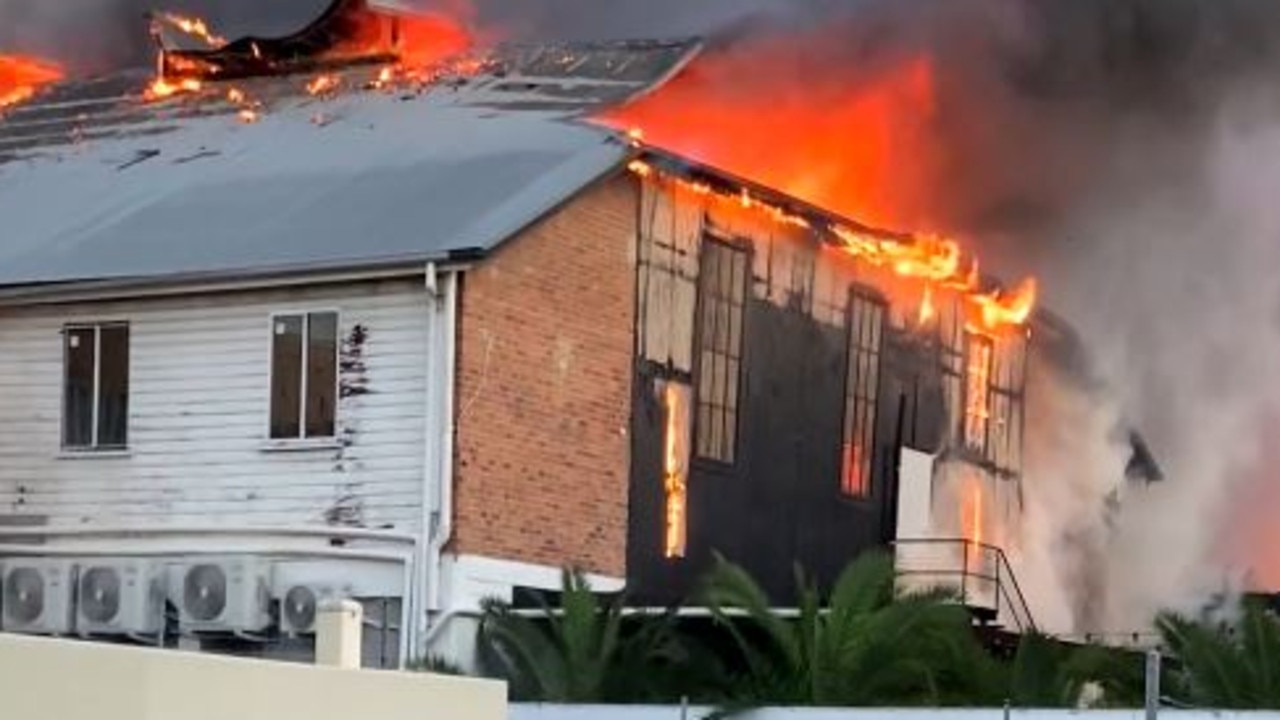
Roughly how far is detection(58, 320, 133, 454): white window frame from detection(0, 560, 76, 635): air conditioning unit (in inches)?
39.9

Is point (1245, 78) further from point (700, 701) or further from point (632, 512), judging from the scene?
point (700, 701)

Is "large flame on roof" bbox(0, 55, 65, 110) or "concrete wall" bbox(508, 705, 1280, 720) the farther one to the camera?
"large flame on roof" bbox(0, 55, 65, 110)

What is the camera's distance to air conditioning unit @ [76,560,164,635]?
69.3ft

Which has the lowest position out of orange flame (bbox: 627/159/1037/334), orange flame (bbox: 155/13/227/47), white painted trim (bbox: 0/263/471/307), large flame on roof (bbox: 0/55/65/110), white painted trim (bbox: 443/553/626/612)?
white painted trim (bbox: 443/553/626/612)

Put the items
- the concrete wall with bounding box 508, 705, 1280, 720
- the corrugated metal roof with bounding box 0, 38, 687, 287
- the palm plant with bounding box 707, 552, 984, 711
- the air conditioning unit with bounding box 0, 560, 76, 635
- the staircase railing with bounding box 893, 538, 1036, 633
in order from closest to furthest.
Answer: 1. the concrete wall with bounding box 508, 705, 1280, 720
2. the palm plant with bounding box 707, 552, 984, 711
3. the corrugated metal roof with bounding box 0, 38, 687, 287
4. the air conditioning unit with bounding box 0, 560, 76, 635
5. the staircase railing with bounding box 893, 538, 1036, 633

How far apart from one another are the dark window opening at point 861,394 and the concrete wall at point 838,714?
8362 mm

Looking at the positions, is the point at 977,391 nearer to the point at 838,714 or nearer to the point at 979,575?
the point at 979,575

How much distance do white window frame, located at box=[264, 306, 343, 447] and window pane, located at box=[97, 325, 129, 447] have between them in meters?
1.48

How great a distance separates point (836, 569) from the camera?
80.1ft

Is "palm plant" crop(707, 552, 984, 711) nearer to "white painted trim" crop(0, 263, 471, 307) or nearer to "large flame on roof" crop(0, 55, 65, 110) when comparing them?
"white painted trim" crop(0, 263, 471, 307)

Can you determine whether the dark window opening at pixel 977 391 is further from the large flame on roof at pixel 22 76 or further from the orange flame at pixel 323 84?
the large flame on roof at pixel 22 76

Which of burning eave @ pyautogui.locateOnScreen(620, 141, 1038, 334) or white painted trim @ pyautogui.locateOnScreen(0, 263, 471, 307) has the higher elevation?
burning eave @ pyautogui.locateOnScreen(620, 141, 1038, 334)

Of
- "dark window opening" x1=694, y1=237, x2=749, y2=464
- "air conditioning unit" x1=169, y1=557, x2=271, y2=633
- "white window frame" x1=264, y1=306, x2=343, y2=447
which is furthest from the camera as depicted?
"dark window opening" x1=694, y1=237, x2=749, y2=464

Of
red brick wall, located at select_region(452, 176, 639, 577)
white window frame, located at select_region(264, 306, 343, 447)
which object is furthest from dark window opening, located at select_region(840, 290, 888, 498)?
white window frame, located at select_region(264, 306, 343, 447)
